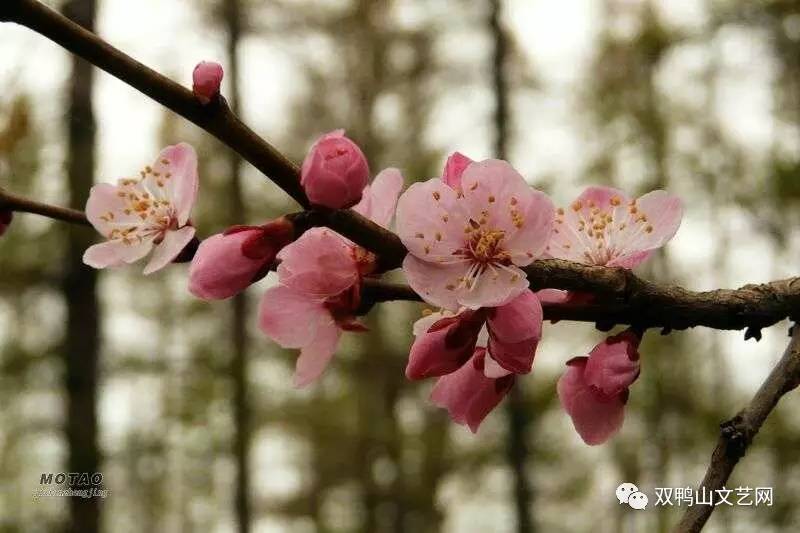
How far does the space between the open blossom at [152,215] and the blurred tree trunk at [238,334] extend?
445 centimetres

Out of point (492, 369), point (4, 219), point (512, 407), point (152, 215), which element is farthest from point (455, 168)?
point (512, 407)

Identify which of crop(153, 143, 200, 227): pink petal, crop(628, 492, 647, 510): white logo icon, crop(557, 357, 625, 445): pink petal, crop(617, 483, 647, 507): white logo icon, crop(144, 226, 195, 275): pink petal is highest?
crop(153, 143, 200, 227): pink petal

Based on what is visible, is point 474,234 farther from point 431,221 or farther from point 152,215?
point 152,215

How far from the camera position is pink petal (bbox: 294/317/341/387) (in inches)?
26.0

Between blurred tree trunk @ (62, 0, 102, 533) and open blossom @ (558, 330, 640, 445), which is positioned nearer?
open blossom @ (558, 330, 640, 445)

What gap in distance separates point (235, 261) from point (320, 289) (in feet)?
0.23

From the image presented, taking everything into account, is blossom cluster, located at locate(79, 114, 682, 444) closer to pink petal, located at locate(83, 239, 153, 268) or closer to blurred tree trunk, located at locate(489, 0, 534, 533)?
pink petal, located at locate(83, 239, 153, 268)

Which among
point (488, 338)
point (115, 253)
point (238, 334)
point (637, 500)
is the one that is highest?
point (238, 334)

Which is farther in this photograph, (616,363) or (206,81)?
(616,363)

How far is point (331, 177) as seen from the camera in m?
A: 0.50

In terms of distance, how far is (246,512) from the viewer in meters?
5.38

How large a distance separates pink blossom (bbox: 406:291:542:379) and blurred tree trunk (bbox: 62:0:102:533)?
303 cm

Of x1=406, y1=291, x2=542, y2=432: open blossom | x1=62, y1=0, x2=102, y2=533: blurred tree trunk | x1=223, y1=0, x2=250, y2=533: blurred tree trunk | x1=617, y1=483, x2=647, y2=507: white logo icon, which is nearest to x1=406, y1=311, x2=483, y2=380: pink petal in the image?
x1=406, y1=291, x2=542, y2=432: open blossom

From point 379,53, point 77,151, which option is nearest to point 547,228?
point 77,151
